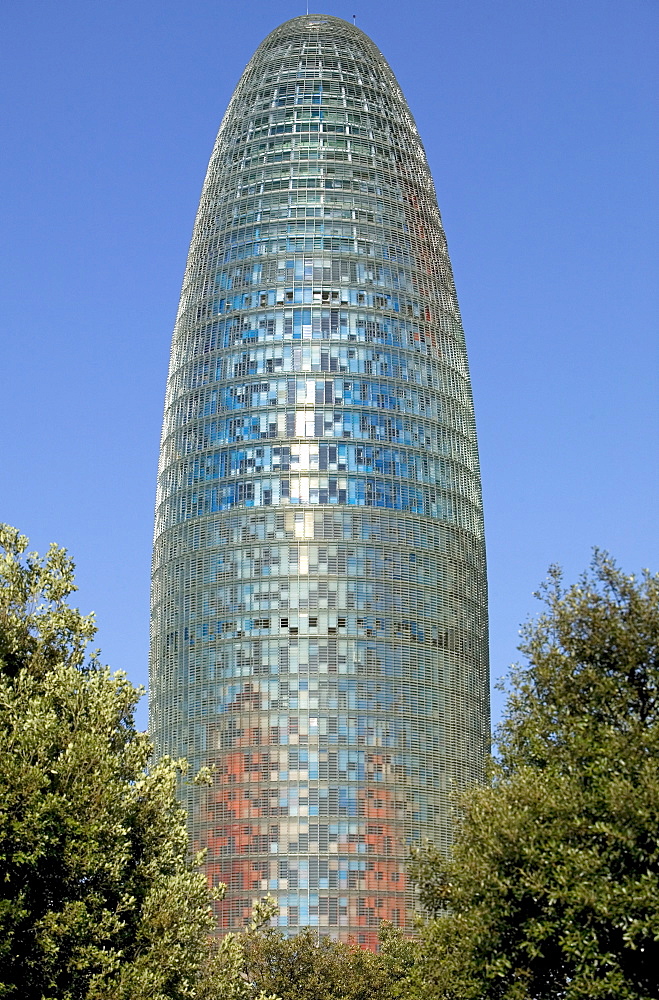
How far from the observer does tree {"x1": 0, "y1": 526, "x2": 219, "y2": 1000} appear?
49.9 meters

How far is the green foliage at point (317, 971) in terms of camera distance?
419 ft

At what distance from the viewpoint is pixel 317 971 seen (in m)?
130

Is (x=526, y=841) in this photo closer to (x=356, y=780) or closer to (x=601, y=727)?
(x=601, y=727)

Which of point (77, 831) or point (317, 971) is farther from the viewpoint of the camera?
point (317, 971)

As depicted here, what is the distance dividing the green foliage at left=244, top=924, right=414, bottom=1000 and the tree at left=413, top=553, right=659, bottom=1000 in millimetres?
68707

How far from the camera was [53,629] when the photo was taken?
57938 millimetres

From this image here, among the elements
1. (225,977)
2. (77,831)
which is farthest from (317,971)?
(77,831)

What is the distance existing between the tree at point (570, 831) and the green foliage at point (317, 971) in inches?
2705

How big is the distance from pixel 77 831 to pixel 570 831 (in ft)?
54.7

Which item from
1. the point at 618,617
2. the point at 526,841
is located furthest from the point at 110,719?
the point at 618,617

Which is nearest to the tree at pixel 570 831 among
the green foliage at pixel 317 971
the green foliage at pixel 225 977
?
the green foliage at pixel 225 977

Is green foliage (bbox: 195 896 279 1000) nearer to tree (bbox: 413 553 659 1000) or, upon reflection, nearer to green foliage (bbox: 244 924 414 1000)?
tree (bbox: 413 553 659 1000)

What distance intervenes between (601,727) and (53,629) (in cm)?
2102

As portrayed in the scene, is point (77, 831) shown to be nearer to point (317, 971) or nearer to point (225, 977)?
point (225, 977)
